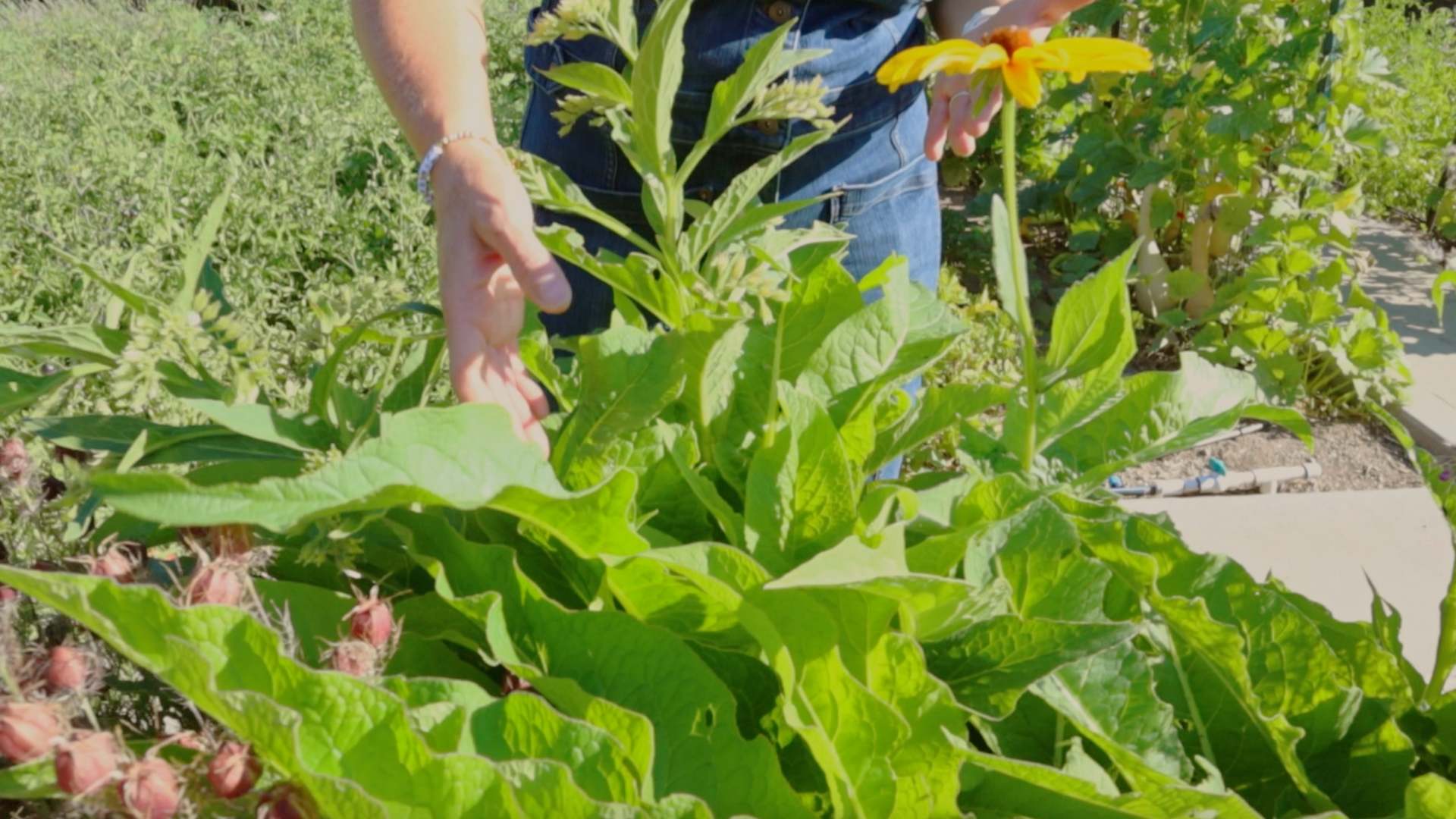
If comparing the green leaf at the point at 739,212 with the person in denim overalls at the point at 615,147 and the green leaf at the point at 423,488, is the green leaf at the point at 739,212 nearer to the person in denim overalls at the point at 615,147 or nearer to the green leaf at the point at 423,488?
the person in denim overalls at the point at 615,147

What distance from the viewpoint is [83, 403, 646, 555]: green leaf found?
49 centimetres

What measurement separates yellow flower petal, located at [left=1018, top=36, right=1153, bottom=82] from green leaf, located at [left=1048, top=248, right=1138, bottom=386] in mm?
118

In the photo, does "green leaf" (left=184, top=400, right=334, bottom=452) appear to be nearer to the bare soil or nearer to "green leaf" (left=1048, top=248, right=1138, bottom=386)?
"green leaf" (left=1048, top=248, right=1138, bottom=386)

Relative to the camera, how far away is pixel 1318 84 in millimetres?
3426

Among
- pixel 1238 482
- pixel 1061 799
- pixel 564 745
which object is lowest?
pixel 1238 482

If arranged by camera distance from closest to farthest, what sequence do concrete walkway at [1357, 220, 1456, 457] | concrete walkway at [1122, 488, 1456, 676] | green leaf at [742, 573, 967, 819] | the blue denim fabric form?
green leaf at [742, 573, 967, 819] → the blue denim fabric → concrete walkway at [1122, 488, 1456, 676] → concrete walkway at [1357, 220, 1456, 457]

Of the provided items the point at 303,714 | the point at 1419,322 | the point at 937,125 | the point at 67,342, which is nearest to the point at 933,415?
the point at 303,714

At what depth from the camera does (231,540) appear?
24.6 inches

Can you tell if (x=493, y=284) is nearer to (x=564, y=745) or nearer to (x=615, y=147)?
(x=564, y=745)

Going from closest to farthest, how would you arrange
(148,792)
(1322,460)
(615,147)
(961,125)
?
(148,792) → (961,125) → (615,147) → (1322,460)

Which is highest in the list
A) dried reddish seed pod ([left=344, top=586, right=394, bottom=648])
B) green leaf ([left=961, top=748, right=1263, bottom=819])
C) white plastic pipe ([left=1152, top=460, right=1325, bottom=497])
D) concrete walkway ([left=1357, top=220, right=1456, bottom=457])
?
dried reddish seed pod ([left=344, top=586, right=394, bottom=648])

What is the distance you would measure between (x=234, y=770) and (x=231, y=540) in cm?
15

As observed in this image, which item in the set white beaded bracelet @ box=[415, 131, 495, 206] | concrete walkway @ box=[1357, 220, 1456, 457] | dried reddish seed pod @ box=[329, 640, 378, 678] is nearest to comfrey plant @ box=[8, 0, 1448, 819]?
dried reddish seed pod @ box=[329, 640, 378, 678]

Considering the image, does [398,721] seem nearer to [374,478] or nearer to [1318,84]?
[374,478]
